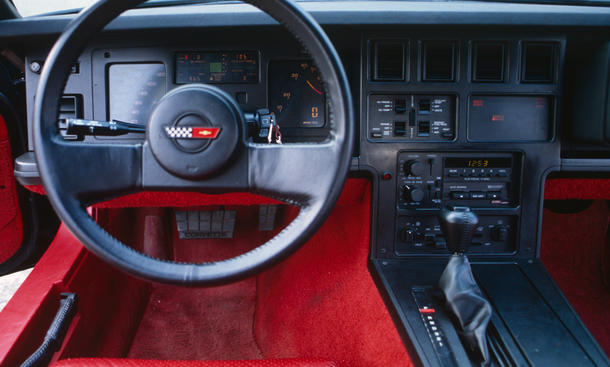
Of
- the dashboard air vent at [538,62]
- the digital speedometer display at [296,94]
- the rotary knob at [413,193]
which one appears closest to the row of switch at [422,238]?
the rotary knob at [413,193]

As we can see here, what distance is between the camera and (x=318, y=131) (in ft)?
4.12

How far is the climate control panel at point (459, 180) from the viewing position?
48.4 inches

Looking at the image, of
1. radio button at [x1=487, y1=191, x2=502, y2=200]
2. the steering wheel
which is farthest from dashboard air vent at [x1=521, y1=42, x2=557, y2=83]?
the steering wheel

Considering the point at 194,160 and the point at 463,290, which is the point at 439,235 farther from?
the point at 194,160

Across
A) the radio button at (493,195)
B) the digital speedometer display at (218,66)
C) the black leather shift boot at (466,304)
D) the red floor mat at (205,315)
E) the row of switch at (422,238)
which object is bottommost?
the red floor mat at (205,315)

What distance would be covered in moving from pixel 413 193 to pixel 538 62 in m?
0.57

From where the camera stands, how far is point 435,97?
121cm

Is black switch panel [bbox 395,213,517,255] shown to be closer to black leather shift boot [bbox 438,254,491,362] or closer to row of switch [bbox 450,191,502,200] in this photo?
row of switch [bbox 450,191,502,200]

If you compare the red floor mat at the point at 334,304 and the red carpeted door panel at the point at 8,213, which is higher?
the red carpeted door panel at the point at 8,213

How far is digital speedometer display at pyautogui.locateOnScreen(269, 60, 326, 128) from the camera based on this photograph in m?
1.23

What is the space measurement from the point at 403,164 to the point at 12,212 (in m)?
1.47

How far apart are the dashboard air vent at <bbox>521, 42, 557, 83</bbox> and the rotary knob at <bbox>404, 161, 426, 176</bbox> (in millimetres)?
413

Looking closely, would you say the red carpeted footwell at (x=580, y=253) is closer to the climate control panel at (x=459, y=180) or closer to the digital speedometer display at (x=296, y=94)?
the climate control panel at (x=459, y=180)

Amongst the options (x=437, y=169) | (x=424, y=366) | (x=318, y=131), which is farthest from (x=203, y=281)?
(x=437, y=169)
